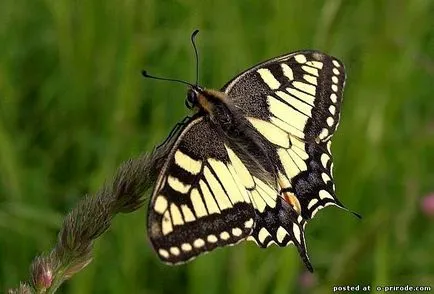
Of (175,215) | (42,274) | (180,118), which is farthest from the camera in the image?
(180,118)

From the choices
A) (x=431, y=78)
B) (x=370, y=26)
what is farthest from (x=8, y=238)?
(x=431, y=78)

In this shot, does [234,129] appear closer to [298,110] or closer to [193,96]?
[193,96]

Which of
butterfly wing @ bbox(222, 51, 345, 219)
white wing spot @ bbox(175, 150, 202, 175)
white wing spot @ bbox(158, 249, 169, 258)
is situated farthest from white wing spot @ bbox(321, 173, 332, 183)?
white wing spot @ bbox(158, 249, 169, 258)

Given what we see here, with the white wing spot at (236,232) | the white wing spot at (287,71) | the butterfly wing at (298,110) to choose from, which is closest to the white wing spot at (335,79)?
the butterfly wing at (298,110)

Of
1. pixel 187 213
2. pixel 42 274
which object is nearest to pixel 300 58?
pixel 187 213

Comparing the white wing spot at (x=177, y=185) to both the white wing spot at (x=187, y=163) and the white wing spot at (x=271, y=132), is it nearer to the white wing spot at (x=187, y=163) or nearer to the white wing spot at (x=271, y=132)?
the white wing spot at (x=187, y=163)

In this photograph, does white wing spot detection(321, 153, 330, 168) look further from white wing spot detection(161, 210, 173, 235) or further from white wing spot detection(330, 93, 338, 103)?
white wing spot detection(161, 210, 173, 235)

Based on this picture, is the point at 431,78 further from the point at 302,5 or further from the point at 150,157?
the point at 150,157
